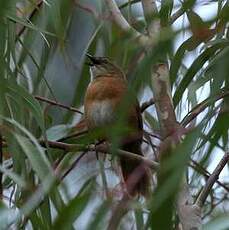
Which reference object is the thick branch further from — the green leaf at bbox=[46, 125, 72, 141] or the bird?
the bird

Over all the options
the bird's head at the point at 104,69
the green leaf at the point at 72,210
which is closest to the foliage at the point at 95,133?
the green leaf at the point at 72,210

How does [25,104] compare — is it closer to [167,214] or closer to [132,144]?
[167,214]

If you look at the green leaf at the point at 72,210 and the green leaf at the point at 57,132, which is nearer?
the green leaf at the point at 72,210

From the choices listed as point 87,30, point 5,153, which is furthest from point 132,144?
point 5,153

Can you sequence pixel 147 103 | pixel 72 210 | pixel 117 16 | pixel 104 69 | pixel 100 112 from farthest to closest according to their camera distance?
pixel 104 69, pixel 100 112, pixel 147 103, pixel 117 16, pixel 72 210

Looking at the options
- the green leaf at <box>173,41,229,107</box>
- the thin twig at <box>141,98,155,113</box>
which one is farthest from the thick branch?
the thin twig at <box>141,98,155,113</box>

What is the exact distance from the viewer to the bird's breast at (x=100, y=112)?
93.0 inches

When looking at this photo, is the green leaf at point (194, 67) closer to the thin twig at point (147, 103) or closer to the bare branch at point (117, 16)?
the bare branch at point (117, 16)

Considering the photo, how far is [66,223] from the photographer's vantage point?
1.09 metres

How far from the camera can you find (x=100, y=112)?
250cm

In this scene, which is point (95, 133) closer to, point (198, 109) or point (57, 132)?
point (198, 109)

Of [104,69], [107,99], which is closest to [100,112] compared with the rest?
[107,99]

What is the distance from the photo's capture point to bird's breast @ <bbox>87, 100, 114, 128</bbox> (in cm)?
236

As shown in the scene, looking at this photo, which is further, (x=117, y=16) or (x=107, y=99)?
(x=107, y=99)
